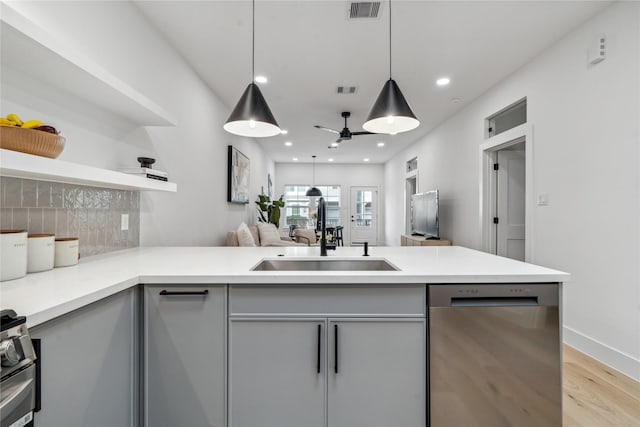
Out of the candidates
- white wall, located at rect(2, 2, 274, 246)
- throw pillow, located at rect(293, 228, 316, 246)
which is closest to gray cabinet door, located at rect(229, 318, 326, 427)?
white wall, located at rect(2, 2, 274, 246)

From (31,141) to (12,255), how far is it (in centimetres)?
44

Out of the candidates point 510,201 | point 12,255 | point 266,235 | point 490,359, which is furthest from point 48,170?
point 510,201

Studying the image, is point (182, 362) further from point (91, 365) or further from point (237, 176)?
point (237, 176)

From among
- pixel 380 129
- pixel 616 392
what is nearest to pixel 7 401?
pixel 380 129

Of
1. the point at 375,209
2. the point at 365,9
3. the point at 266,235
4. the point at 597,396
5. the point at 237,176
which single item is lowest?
the point at 597,396

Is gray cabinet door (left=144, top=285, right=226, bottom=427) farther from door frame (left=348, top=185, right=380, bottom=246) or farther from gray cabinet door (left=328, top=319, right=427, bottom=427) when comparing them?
door frame (left=348, top=185, right=380, bottom=246)

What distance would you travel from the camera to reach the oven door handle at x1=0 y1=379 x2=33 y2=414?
2.22ft

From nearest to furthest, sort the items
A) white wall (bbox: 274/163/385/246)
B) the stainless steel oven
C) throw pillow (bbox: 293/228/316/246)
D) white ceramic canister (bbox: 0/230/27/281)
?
the stainless steel oven < white ceramic canister (bbox: 0/230/27/281) < throw pillow (bbox: 293/228/316/246) < white wall (bbox: 274/163/385/246)

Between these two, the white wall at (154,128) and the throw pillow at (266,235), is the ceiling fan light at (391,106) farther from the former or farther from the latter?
the throw pillow at (266,235)

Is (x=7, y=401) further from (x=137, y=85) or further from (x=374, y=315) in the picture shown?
(x=137, y=85)

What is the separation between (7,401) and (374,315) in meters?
1.13

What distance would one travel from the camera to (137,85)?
2189 mm

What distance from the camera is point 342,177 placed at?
9.59m

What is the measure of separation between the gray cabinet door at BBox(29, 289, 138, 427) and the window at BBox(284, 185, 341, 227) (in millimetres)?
8331
